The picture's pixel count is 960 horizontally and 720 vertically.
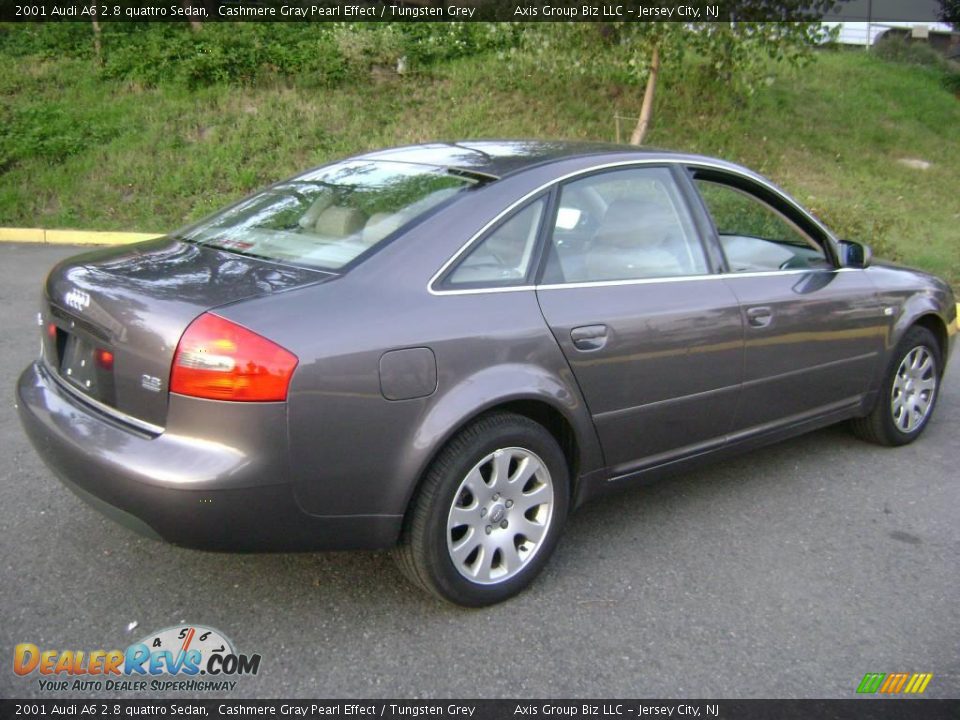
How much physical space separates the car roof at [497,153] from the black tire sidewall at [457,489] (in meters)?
0.99

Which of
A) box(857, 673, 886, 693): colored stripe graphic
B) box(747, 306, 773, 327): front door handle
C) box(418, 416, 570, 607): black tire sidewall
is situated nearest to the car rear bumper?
box(418, 416, 570, 607): black tire sidewall

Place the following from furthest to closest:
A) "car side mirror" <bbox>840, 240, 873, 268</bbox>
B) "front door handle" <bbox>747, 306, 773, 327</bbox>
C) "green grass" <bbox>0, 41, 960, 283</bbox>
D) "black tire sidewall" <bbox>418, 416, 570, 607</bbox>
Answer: "green grass" <bbox>0, 41, 960, 283</bbox>, "car side mirror" <bbox>840, 240, 873, 268</bbox>, "front door handle" <bbox>747, 306, 773, 327</bbox>, "black tire sidewall" <bbox>418, 416, 570, 607</bbox>

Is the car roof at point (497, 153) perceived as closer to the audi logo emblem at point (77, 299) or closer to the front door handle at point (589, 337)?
the front door handle at point (589, 337)

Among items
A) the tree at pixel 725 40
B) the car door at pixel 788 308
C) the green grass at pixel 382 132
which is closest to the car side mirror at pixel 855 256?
the car door at pixel 788 308

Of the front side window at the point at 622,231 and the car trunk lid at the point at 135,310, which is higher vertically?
the front side window at the point at 622,231

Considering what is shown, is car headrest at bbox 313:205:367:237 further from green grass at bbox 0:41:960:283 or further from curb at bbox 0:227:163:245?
green grass at bbox 0:41:960:283

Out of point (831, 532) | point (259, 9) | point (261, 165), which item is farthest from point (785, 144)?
point (831, 532)

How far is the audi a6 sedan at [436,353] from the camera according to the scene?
272 cm

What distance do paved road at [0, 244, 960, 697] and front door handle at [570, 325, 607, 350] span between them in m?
0.89

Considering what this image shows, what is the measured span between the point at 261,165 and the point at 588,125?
15.4 ft

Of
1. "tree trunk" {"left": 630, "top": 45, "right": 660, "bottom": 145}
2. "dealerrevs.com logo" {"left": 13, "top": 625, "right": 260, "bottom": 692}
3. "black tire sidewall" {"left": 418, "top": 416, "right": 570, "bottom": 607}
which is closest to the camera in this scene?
"dealerrevs.com logo" {"left": 13, "top": 625, "right": 260, "bottom": 692}

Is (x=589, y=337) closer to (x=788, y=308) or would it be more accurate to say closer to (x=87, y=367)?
(x=788, y=308)

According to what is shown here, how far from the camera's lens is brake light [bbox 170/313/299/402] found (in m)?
2.66
